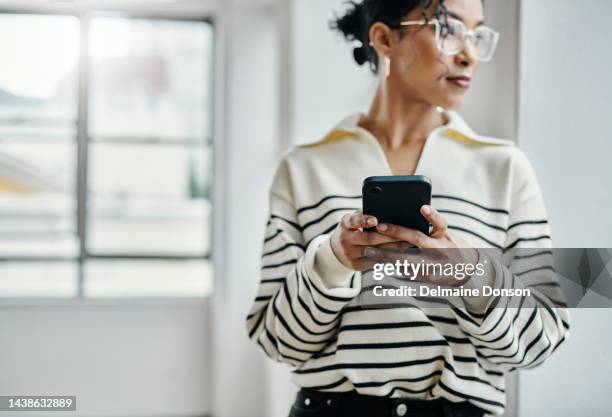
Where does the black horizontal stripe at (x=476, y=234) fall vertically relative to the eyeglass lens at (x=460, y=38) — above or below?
below

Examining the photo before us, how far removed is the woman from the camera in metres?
0.54

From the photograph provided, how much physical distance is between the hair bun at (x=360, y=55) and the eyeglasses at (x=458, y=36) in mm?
75

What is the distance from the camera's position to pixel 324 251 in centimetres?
52

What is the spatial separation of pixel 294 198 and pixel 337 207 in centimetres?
4

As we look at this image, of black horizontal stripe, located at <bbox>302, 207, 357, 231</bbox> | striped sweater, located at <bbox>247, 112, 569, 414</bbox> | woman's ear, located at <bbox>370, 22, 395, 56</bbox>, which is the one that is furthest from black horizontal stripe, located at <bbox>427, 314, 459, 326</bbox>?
woman's ear, located at <bbox>370, 22, 395, 56</bbox>

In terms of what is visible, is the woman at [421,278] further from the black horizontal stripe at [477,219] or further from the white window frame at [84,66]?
the white window frame at [84,66]

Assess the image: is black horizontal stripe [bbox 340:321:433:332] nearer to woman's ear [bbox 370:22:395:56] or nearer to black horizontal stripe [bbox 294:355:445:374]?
black horizontal stripe [bbox 294:355:445:374]

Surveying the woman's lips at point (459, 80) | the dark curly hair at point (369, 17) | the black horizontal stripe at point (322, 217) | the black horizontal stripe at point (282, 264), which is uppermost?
the dark curly hair at point (369, 17)

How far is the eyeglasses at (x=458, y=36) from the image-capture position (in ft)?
1.78

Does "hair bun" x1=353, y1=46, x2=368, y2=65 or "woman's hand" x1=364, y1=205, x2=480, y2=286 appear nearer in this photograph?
"woman's hand" x1=364, y1=205, x2=480, y2=286

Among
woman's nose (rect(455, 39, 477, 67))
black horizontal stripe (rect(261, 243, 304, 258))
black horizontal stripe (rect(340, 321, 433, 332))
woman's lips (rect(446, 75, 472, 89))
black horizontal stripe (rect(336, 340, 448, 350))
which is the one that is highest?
woman's nose (rect(455, 39, 477, 67))

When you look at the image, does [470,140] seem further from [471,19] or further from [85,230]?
[85,230]

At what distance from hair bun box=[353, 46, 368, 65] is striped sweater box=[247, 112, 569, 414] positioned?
0.07 metres

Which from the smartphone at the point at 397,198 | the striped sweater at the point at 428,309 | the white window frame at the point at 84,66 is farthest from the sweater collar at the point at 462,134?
the white window frame at the point at 84,66
